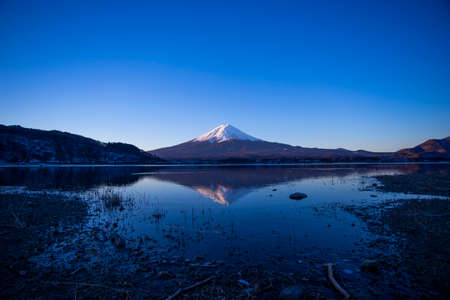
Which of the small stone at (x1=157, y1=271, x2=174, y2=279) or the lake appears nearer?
the small stone at (x1=157, y1=271, x2=174, y2=279)

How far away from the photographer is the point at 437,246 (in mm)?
11039

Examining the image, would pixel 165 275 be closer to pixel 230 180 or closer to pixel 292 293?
pixel 292 293

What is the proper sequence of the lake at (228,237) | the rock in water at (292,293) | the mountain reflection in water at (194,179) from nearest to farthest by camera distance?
the rock in water at (292,293) < the lake at (228,237) < the mountain reflection in water at (194,179)

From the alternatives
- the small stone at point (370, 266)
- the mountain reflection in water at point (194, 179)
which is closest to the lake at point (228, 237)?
the small stone at point (370, 266)

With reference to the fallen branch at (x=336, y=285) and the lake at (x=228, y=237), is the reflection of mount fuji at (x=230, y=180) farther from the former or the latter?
the fallen branch at (x=336, y=285)

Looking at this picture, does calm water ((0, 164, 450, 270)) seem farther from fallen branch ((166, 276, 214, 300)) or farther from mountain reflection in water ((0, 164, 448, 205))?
mountain reflection in water ((0, 164, 448, 205))

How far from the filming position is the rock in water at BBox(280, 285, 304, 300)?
284 inches

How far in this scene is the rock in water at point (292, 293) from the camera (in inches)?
284

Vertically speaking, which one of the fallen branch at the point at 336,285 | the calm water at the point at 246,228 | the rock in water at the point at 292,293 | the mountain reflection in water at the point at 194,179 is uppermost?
the mountain reflection in water at the point at 194,179

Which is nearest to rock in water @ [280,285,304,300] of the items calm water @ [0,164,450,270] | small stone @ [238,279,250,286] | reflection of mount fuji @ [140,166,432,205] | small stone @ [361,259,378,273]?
small stone @ [238,279,250,286]

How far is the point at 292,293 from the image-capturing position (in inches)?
288

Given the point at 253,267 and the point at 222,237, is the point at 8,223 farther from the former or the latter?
the point at 253,267

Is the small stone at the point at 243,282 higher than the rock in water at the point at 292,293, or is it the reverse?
the rock in water at the point at 292,293

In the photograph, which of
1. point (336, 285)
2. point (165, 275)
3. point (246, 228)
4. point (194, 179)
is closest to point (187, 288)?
point (165, 275)
